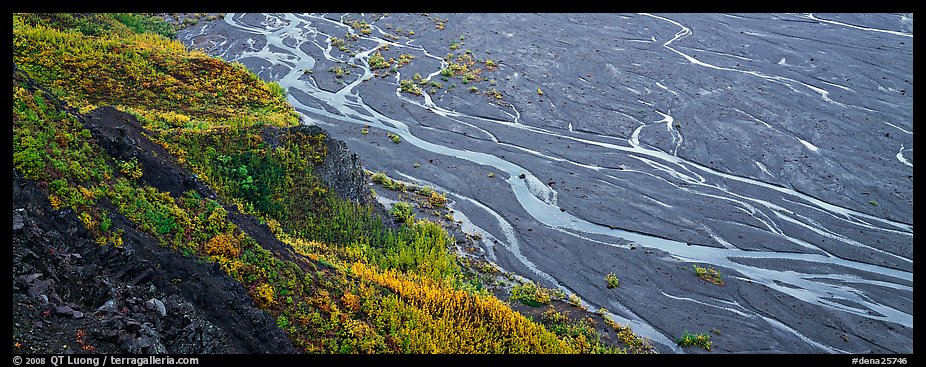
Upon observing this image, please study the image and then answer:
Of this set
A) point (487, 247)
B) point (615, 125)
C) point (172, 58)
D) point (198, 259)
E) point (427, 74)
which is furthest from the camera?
point (427, 74)

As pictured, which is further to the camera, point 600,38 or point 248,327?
point 600,38

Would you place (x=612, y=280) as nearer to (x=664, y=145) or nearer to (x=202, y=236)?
(x=664, y=145)

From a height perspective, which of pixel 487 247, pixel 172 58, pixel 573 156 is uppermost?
pixel 172 58

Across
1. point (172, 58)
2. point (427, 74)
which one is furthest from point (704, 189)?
point (172, 58)

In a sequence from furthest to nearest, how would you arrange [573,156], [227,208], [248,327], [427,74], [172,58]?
[427,74]
[573,156]
[172,58]
[227,208]
[248,327]

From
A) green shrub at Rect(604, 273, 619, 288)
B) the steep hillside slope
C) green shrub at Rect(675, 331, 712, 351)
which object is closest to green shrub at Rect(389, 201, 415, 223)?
the steep hillside slope

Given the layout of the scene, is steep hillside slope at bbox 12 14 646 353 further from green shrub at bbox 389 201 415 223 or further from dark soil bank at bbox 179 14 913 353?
dark soil bank at bbox 179 14 913 353

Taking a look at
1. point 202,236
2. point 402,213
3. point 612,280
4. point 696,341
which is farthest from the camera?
point 402,213

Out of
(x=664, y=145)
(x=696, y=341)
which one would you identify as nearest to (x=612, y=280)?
(x=696, y=341)
